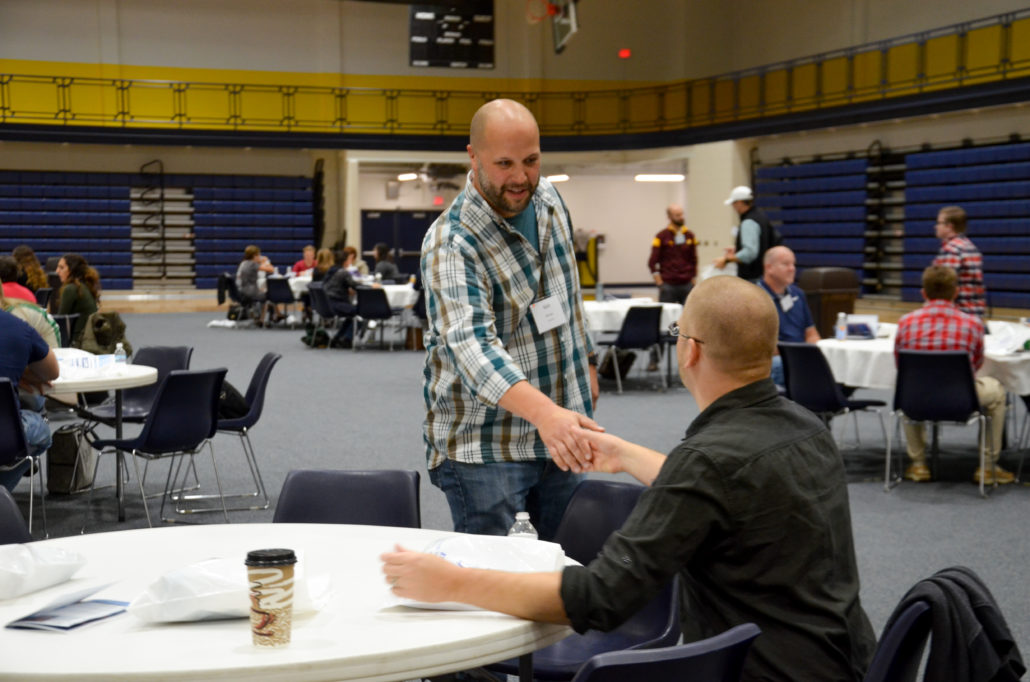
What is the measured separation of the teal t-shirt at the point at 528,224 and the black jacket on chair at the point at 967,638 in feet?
4.80

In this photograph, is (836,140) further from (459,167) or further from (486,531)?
(486,531)

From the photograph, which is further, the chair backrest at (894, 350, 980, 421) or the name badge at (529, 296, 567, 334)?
the chair backrest at (894, 350, 980, 421)

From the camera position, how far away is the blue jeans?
8.86ft

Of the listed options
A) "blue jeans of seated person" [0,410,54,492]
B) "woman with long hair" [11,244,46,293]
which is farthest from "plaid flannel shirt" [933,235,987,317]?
"woman with long hair" [11,244,46,293]

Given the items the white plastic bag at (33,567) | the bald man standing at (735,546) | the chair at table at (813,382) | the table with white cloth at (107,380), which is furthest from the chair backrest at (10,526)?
the chair at table at (813,382)

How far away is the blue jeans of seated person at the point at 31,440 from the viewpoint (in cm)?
477

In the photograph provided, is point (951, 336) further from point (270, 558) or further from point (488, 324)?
point (270, 558)

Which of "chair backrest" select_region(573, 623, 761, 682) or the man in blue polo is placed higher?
the man in blue polo

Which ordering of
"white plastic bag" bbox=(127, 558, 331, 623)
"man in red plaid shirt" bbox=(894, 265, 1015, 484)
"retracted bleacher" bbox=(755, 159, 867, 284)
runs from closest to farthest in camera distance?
"white plastic bag" bbox=(127, 558, 331, 623) < "man in red plaid shirt" bbox=(894, 265, 1015, 484) < "retracted bleacher" bbox=(755, 159, 867, 284)

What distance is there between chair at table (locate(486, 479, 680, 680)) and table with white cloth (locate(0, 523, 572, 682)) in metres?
0.57

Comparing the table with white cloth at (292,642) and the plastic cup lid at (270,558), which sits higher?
the plastic cup lid at (270,558)

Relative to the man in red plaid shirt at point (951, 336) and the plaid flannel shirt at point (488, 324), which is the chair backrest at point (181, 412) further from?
the man in red plaid shirt at point (951, 336)

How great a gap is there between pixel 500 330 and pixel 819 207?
15785 mm

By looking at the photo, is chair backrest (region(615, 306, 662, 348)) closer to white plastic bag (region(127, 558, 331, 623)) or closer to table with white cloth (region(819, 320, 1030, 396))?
table with white cloth (region(819, 320, 1030, 396))
